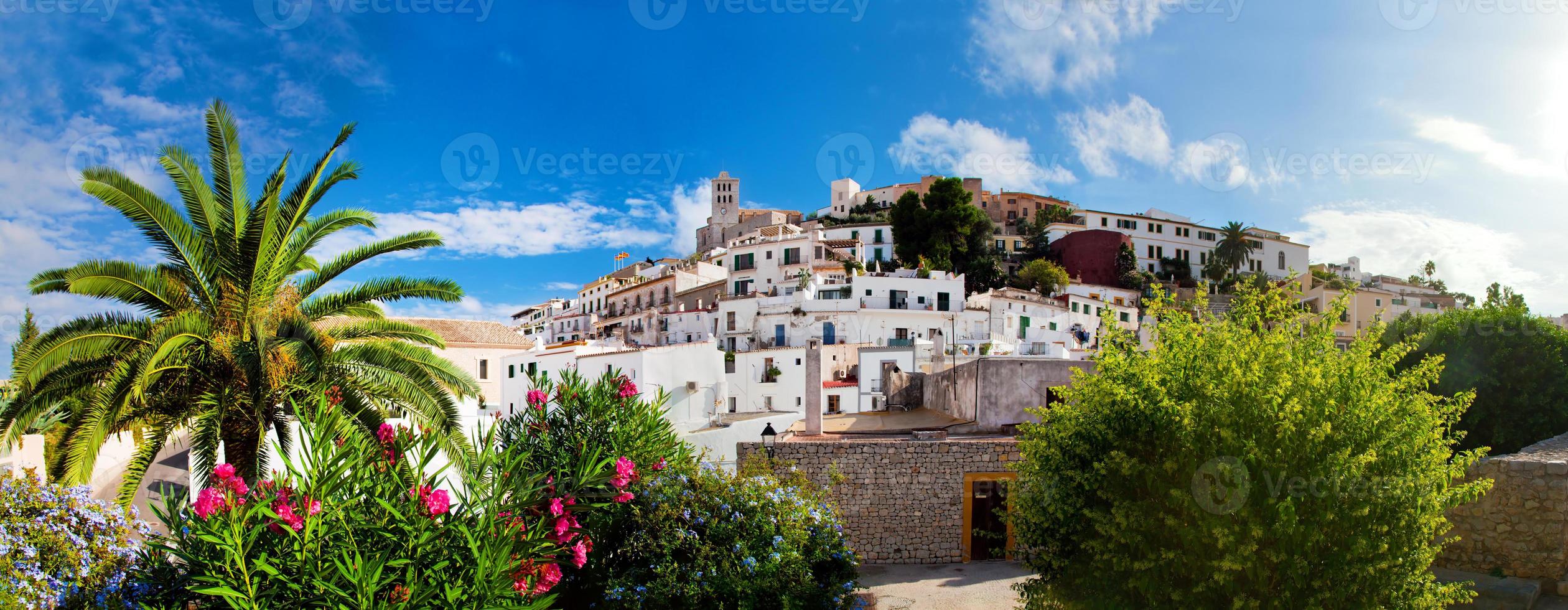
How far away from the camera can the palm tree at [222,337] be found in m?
8.95

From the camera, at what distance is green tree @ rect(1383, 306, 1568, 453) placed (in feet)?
55.0

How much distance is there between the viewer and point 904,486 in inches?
633

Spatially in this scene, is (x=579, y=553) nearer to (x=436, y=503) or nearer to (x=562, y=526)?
(x=562, y=526)

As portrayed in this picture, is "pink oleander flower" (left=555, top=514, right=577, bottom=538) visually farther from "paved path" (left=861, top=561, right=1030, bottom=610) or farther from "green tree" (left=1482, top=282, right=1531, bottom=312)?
"green tree" (left=1482, top=282, right=1531, bottom=312)

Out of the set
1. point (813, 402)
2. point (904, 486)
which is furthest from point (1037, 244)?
point (904, 486)

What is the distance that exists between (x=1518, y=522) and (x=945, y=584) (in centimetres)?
802

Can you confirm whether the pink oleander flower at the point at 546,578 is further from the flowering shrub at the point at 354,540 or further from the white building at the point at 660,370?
the white building at the point at 660,370

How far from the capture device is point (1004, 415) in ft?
56.2

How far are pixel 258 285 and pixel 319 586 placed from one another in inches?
230

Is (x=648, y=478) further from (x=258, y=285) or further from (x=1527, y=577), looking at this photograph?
(x=1527, y=577)

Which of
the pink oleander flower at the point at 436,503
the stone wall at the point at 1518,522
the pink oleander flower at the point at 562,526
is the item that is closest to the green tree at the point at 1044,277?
the stone wall at the point at 1518,522

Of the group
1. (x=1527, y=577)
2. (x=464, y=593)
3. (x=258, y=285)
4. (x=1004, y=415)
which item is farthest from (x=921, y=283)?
(x=464, y=593)

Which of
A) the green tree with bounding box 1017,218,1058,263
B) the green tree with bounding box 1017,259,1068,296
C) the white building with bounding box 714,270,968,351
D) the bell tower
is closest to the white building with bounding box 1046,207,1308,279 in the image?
the green tree with bounding box 1017,218,1058,263

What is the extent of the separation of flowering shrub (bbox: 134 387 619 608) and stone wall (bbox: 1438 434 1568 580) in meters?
12.1
